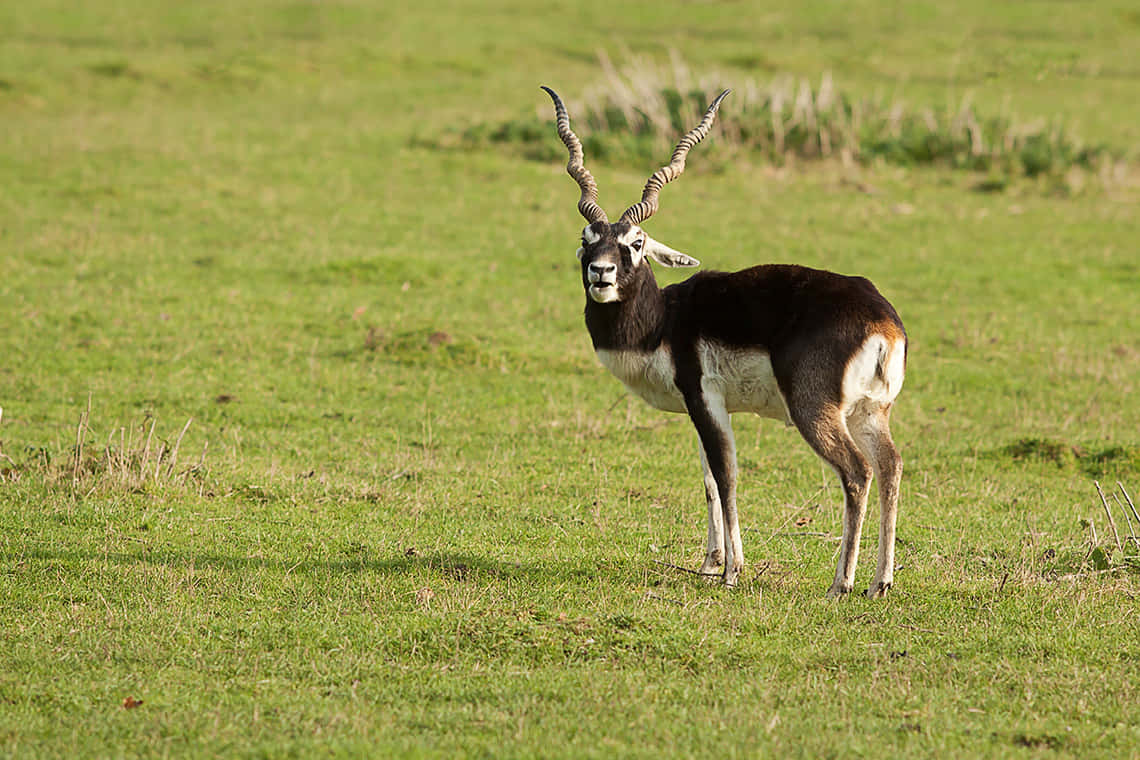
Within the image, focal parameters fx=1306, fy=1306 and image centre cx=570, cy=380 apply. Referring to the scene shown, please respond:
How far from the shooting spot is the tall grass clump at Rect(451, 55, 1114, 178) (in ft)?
85.9

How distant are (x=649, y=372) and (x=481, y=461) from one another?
12.1ft

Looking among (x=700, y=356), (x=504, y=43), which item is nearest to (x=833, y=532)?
(x=700, y=356)

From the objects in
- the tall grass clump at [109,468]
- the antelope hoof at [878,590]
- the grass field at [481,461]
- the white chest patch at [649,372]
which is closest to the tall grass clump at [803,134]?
the grass field at [481,461]

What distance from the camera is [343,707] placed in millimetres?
6258

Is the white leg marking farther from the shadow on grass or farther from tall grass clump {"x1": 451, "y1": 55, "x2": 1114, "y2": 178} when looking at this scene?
tall grass clump {"x1": 451, "y1": 55, "x2": 1114, "y2": 178}

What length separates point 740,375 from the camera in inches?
317

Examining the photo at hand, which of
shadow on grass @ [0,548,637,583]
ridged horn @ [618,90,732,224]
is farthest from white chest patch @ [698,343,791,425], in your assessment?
shadow on grass @ [0,548,637,583]

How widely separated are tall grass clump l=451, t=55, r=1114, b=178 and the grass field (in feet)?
1.89

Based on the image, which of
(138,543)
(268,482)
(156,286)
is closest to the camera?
(138,543)

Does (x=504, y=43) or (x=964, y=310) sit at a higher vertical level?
(x=504, y=43)

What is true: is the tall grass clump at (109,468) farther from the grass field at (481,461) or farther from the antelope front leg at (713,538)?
the antelope front leg at (713,538)

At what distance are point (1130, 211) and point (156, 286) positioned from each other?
56.7 feet

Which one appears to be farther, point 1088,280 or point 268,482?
point 1088,280

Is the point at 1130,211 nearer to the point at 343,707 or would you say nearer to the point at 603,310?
the point at 603,310
